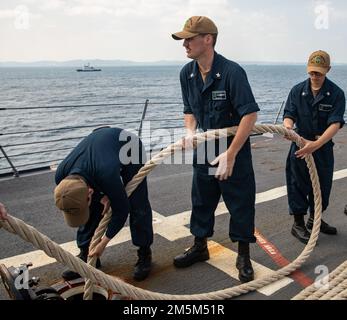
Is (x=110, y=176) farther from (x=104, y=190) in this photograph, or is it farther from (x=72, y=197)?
(x=72, y=197)

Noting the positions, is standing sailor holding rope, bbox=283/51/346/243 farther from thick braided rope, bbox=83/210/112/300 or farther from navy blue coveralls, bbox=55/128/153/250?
thick braided rope, bbox=83/210/112/300

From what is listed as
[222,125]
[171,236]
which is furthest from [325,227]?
[222,125]

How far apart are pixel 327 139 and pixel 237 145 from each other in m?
1.21

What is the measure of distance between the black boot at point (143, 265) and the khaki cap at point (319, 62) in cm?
A: 234

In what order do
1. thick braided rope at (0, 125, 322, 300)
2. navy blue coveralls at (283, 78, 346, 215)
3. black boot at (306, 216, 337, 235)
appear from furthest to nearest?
black boot at (306, 216, 337, 235)
navy blue coveralls at (283, 78, 346, 215)
thick braided rope at (0, 125, 322, 300)

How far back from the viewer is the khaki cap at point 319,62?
3746 mm

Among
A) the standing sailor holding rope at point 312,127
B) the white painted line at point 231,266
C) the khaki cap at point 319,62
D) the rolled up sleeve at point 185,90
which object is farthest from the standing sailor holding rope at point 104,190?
the khaki cap at point 319,62

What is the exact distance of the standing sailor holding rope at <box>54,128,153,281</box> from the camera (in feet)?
8.25

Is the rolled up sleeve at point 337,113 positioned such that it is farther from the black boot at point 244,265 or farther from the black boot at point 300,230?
the black boot at point 244,265

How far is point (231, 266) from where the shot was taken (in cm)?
371

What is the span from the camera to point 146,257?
360cm

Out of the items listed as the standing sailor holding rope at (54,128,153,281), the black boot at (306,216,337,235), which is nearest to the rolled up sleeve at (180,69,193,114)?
the standing sailor holding rope at (54,128,153,281)

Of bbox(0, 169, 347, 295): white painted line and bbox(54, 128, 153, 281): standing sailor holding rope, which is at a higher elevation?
bbox(54, 128, 153, 281): standing sailor holding rope

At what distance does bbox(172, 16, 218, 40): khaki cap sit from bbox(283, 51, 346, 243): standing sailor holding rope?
1283mm
